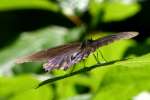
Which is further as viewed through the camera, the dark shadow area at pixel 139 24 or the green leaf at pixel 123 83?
the dark shadow area at pixel 139 24

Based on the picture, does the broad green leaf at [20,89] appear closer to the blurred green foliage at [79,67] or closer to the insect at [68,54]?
the blurred green foliage at [79,67]

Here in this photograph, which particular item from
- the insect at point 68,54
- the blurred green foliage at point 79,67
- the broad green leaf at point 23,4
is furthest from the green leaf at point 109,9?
the insect at point 68,54

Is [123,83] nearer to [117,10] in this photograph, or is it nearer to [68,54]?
[68,54]

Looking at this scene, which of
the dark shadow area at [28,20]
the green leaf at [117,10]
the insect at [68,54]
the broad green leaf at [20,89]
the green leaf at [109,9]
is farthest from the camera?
the dark shadow area at [28,20]

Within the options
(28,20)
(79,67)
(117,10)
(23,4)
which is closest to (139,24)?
(28,20)

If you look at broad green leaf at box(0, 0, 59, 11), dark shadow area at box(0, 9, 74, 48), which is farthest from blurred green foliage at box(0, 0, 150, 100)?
dark shadow area at box(0, 9, 74, 48)

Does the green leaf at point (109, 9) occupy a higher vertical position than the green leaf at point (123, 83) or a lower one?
higher

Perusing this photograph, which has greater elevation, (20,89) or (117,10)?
(117,10)
